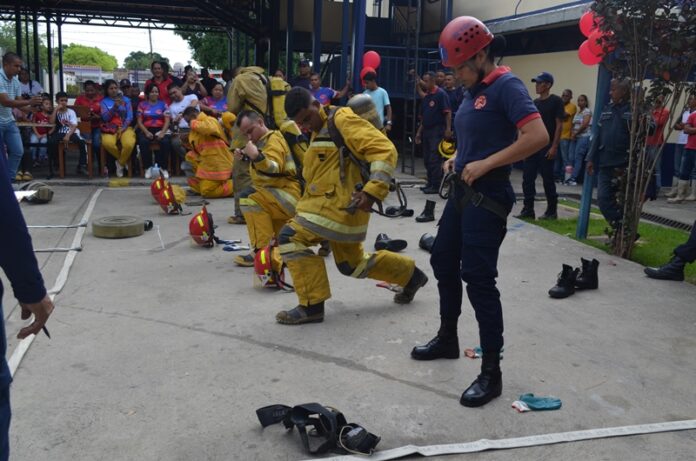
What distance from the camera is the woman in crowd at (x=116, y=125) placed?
39.3 feet

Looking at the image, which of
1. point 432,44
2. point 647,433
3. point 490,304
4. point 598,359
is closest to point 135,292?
point 490,304

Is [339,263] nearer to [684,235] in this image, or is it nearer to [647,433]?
[647,433]

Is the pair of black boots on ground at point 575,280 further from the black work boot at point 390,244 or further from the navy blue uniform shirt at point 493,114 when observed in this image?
the navy blue uniform shirt at point 493,114

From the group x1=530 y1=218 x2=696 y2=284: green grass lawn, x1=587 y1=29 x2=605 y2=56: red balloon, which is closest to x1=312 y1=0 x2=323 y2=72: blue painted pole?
x1=530 y1=218 x2=696 y2=284: green grass lawn

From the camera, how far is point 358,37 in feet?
42.3

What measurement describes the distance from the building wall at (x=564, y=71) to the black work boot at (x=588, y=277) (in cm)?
874

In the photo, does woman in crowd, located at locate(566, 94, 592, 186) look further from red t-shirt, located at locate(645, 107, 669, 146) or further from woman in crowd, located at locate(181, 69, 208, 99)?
woman in crowd, located at locate(181, 69, 208, 99)

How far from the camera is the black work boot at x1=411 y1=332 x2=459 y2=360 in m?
4.02

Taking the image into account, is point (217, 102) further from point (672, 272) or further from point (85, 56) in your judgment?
point (85, 56)

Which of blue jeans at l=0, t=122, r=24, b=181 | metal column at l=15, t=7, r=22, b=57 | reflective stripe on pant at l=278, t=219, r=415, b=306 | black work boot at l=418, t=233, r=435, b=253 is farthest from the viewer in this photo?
metal column at l=15, t=7, r=22, b=57

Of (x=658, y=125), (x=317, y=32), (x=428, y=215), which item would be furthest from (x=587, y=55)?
(x=317, y=32)

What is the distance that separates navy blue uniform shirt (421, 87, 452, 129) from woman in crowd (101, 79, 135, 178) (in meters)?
5.47

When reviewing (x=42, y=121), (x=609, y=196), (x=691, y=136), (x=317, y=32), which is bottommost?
(x=609, y=196)

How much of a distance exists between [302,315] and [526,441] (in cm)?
204
